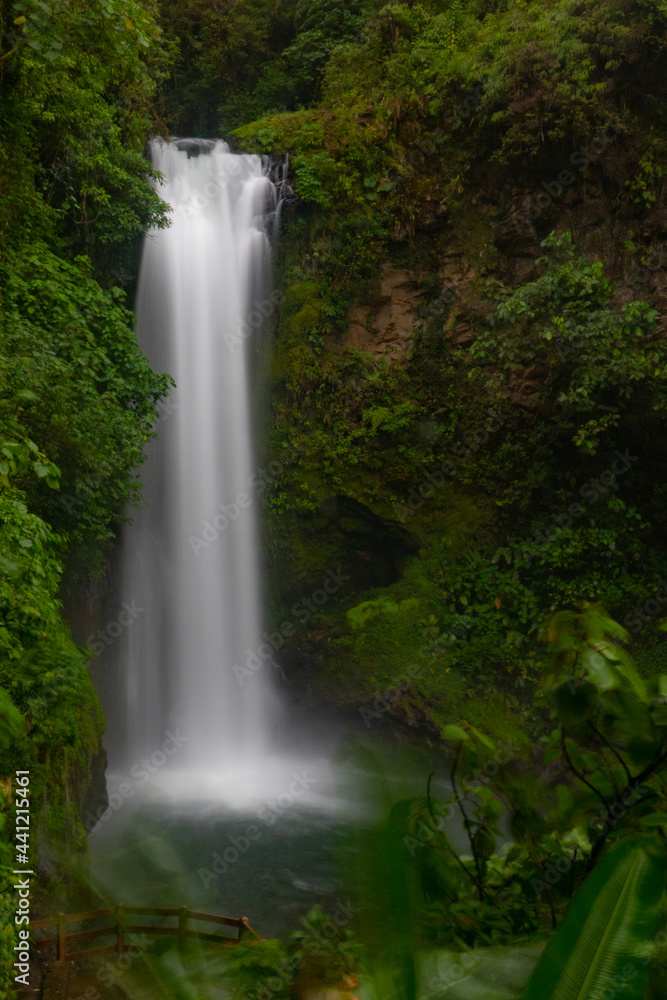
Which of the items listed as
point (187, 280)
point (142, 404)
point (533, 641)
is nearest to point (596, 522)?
point (533, 641)

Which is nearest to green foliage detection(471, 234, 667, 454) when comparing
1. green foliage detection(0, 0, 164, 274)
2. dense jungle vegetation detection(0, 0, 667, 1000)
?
dense jungle vegetation detection(0, 0, 667, 1000)

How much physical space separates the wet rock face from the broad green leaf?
10350mm

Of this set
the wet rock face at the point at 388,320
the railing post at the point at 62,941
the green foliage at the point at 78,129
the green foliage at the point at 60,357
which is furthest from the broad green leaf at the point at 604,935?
the wet rock face at the point at 388,320

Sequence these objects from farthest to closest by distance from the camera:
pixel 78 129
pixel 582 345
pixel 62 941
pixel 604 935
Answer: pixel 78 129 → pixel 582 345 → pixel 62 941 → pixel 604 935

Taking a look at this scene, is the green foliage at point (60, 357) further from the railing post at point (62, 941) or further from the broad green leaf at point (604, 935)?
the broad green leaf at point (604, 935)

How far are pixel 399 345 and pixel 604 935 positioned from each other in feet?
34.4

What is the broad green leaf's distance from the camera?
0.45 metres

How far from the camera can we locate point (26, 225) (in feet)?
→ 26.8

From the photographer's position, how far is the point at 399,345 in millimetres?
10609

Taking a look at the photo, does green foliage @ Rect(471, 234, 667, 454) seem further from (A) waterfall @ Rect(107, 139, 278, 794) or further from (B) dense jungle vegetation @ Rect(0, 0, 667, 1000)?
(A) waterfall @ Rect(107, 139, 278, 794)

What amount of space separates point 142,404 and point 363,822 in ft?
26.8

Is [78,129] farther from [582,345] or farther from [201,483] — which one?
[582,345]

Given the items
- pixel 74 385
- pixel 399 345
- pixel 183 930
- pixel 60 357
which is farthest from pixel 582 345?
pixel 183 930

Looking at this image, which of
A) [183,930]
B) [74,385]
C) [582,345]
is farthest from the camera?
[582,345]
